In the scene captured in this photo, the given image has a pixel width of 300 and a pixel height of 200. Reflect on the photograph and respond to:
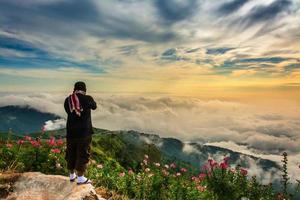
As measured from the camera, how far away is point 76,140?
9.62 meters

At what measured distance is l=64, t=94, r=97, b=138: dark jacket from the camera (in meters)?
9.59

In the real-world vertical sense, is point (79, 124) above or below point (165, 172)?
above

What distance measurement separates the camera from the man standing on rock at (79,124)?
9586 mm

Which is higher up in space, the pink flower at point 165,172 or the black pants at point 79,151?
the black pants at point 79,151

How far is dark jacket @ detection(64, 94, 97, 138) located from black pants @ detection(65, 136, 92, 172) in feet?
0.45

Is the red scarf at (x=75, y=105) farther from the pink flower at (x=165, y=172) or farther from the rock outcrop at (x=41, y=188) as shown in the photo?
the pink flower at (x=165, y=172)

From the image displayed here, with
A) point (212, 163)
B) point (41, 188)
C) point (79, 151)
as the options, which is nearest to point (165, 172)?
point (212, 163)

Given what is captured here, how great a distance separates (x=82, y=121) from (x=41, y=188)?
1947mm

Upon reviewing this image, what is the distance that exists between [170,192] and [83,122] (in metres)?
3.64

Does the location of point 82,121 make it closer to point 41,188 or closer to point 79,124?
point 79,124

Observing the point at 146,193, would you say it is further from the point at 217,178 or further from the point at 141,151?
the point at 141,151

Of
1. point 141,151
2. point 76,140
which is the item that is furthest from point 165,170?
point 141,151

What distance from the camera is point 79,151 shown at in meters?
9.68

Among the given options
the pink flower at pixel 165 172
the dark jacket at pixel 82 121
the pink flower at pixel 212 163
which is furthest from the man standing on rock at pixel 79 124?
the pink flower at pixel 212 163
